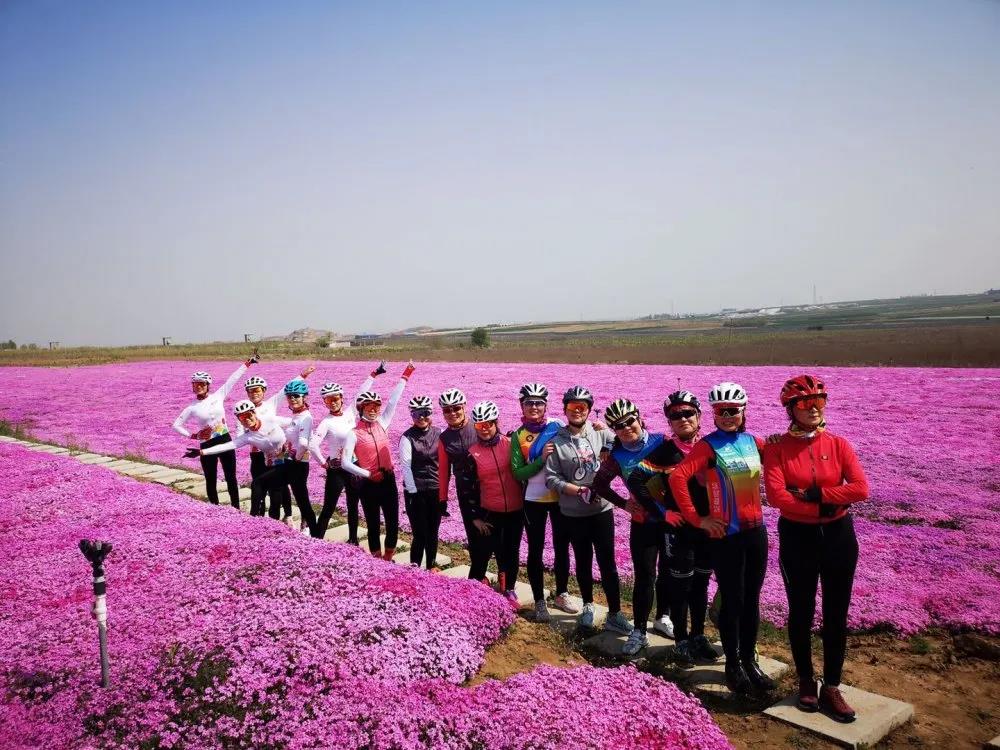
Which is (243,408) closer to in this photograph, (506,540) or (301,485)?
(301,485)

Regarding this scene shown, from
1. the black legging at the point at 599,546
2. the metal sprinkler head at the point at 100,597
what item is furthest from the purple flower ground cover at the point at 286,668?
the black legging at the point at 599,546

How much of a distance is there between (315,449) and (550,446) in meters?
4.17

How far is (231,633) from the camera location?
5633 millimetres

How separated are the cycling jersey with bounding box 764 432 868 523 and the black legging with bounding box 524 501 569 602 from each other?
2573mm

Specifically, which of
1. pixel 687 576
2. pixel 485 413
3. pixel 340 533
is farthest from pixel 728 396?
pixel 340 533

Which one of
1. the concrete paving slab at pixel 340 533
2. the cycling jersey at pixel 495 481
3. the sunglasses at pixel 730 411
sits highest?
the sunglasses at pixel 730 411

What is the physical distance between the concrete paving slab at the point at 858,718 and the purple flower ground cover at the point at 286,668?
918mm

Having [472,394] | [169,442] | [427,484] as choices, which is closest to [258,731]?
[427,484]

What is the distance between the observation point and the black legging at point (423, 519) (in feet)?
26.9

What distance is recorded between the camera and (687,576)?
20.7ft

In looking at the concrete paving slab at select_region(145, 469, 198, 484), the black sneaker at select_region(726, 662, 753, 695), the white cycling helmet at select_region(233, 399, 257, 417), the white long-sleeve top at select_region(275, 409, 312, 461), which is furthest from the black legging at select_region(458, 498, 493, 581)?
the concrete paving slab at select_region(145, 469, 198, 484)

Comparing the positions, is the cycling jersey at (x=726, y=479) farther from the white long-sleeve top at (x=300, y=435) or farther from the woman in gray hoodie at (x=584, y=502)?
the white long-sleeve top at (x=300, y=435)

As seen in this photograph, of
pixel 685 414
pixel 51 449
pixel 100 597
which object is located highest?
pixel 685 414

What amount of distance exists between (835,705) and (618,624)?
2229mm
